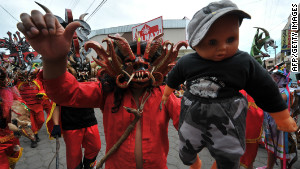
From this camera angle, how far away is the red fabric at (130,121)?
1.35 metres

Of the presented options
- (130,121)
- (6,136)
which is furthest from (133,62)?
(6,136)

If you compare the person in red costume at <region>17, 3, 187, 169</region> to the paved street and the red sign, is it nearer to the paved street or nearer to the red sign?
the paved street

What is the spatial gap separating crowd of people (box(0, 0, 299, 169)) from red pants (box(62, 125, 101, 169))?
9 centimetres

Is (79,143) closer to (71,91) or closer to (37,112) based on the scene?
(71,91)

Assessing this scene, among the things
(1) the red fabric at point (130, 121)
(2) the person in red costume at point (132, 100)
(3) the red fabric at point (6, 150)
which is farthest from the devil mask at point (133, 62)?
(3) the red fabric at point (6, 150)

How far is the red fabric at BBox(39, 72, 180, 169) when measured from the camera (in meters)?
1.35

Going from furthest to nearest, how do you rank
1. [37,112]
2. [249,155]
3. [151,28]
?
[151,28], [37,112], [249,155]

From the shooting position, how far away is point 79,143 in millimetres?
2441

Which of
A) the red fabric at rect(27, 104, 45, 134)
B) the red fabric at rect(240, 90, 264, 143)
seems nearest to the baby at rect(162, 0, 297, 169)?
the red fabric at rect(240, 90, 264, 143)

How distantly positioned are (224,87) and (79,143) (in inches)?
86.7

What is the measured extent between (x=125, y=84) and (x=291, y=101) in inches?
111

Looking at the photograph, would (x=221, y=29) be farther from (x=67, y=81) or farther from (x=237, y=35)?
(x=67, y=81)

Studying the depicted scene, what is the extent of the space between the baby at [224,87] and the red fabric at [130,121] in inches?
16.0

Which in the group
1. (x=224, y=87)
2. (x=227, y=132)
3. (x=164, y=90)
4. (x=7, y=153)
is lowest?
(x=7, y=153)
